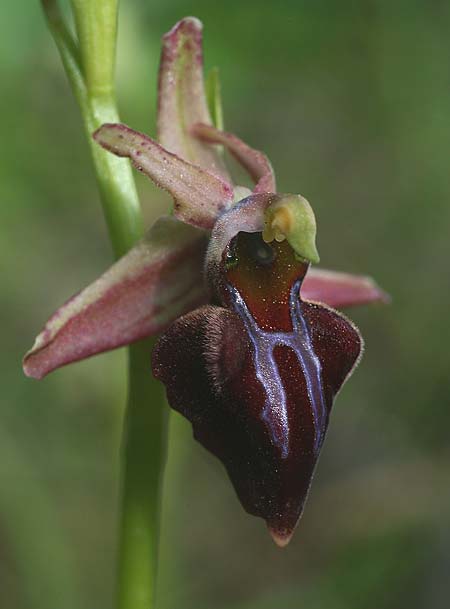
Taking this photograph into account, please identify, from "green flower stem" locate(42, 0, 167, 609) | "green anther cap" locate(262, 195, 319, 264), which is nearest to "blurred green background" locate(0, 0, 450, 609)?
"green flower stem" locate(42, 0, 167, 609)

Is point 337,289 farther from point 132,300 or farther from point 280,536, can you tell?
point 280,536

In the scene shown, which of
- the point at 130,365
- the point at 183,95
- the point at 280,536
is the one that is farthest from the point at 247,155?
the point at 280,536

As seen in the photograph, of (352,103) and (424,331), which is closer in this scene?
(424,331)

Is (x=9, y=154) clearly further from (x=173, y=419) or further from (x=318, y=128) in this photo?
(x=318, y=128)

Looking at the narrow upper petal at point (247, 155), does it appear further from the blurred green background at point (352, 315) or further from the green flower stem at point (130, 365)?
the blurred green background at point (352, 315)

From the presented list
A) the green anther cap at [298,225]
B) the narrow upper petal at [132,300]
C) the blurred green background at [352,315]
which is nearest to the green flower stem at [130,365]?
the narrow upper petal at [132,300]

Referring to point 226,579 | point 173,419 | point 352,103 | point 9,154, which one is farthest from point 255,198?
point 352,103
